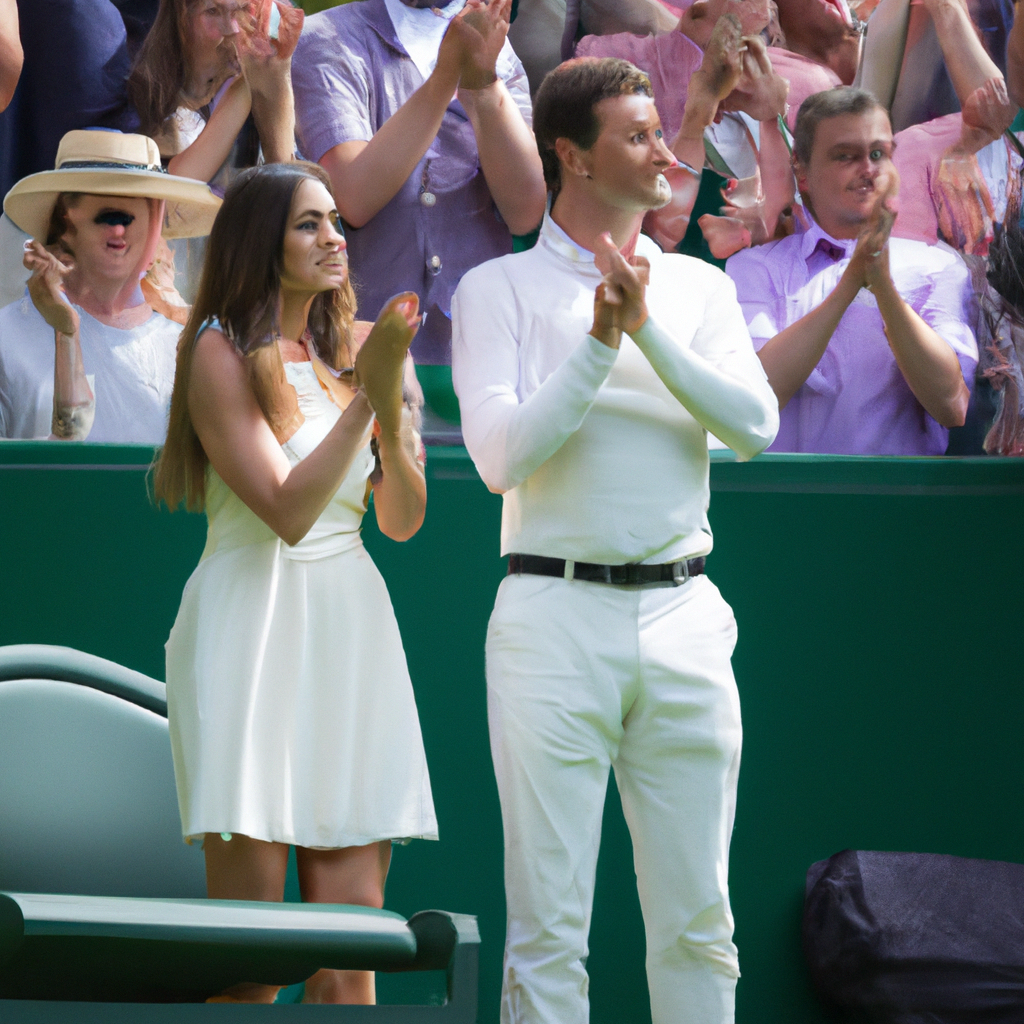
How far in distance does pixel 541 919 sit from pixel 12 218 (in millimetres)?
1742

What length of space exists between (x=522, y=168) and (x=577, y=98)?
71 centimetres

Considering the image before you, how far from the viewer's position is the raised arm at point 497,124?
292 centimetres

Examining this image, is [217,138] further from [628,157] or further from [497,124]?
[628,157]

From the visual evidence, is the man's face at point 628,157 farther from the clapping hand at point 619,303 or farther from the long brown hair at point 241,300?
the long brown hair at point 241,300

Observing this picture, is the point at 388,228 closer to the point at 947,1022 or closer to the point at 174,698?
the point at 174,698

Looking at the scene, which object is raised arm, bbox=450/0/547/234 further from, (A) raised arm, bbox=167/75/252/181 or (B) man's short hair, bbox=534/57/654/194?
(B) man's short hair, bbox=534/57/654/194

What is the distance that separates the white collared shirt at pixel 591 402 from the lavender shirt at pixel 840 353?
0.87 m

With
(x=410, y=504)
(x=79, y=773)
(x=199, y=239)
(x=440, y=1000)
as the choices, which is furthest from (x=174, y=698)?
(x=199, y=239)

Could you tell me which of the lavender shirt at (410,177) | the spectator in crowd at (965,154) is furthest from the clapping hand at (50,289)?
the spectator in crowd at (965,154)

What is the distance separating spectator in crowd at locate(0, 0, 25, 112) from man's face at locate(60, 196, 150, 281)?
0.86 ft

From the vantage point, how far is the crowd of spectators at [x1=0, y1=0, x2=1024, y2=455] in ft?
9.36


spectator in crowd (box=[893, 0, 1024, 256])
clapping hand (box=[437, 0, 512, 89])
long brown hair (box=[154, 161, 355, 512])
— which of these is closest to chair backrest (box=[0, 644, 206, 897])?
long brown hair (box=[154, 161, 355, 512])

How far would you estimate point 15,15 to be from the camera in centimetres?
286

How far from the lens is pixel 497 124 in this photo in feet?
9.64
